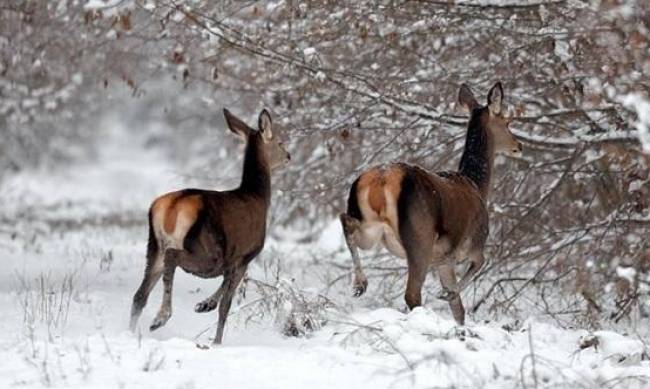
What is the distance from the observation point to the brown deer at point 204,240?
8.55 meters

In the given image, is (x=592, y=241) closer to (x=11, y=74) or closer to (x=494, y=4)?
(x=494, y=4)

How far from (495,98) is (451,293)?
201 cm

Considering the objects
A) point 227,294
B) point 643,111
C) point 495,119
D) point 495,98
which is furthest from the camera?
point 495,119

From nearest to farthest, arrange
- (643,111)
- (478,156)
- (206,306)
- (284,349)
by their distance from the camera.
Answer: (643,111) → (284,349) → (206,306) → (478,156)

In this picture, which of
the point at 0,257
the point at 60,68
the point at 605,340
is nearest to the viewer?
the point at 605,340

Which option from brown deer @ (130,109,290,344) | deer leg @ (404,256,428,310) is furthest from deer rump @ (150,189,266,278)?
deer leg @ (404,256,428,310)

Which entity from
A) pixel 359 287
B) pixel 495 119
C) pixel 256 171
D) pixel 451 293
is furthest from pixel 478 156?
pixel 359 287

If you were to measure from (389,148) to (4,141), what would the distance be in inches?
623

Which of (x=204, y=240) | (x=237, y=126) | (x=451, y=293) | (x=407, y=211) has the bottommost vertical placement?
(x=451, y=293)

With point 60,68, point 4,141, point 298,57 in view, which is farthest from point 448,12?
point 4,141

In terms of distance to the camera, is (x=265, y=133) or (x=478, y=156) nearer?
(x=265, y=133)

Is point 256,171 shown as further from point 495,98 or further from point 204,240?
point 495,98

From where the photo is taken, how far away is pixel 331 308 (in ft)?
30.5

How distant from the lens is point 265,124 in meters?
10.2
